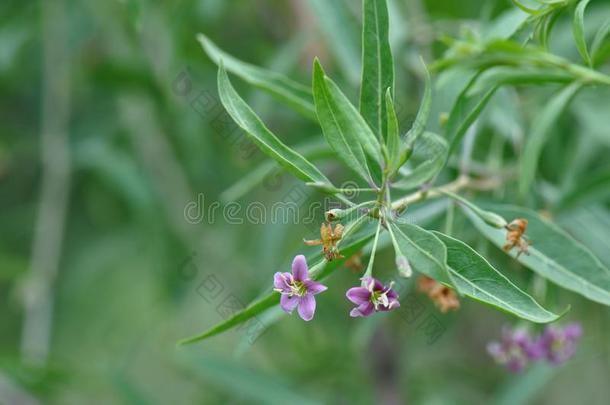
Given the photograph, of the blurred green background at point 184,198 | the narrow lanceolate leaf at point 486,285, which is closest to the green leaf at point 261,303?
the narrow lanceolate leaf at point 486,285

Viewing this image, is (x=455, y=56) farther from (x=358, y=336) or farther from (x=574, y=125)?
(x=574, y=125)

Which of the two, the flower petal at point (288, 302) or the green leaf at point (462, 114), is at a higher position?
the flower petal at point (288, 302)

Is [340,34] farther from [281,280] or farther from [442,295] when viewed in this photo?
[281,280]

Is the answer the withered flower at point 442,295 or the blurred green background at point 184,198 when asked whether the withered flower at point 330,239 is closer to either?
the withered flower at point 442,295

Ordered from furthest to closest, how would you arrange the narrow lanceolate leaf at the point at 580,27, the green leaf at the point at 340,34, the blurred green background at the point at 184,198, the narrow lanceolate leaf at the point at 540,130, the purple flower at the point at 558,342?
1. the blurred green background at the point at 184,198
2. the green leaf at the point at 340,34
3. the purple flower at the point at 558,342
4. the narrow lanceolate leaf at the point at 540,130
5. the narrow lanceolate leaf at the point at 580,27

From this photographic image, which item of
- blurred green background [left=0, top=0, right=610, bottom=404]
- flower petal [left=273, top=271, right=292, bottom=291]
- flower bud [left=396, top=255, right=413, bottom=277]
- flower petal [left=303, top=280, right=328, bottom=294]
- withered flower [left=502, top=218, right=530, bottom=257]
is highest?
flower petal [left=273, top=271, right=292, bottom=291]

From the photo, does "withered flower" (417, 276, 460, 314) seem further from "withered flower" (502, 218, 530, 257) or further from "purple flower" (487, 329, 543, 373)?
"purple flower" (487, 329, 543, 373)

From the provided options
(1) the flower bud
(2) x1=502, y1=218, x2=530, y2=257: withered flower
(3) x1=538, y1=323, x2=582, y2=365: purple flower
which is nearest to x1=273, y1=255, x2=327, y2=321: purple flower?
(1) the flower bud
